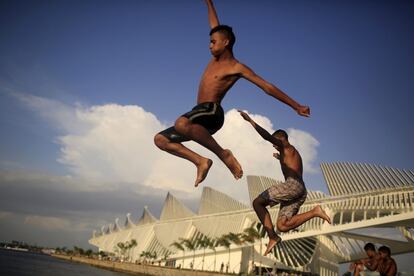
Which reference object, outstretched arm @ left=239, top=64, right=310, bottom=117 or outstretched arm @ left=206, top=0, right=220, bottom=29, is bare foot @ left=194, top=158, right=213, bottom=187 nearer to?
outstretched arm @ left=239, top=64, right=310, bottom=117

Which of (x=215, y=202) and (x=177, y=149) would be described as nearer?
(x=177, y=149)

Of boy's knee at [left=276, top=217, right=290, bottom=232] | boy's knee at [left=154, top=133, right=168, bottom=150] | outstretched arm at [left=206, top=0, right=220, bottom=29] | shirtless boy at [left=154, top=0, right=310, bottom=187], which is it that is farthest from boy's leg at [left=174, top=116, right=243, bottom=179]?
outstretched arm at [left=206, top=0, right=220, bottom=29]

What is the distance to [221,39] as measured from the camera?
5070 mm

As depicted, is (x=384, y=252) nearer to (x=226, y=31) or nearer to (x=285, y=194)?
(x=285, y=194)

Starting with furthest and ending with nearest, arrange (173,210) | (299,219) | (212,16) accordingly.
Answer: (173,210), (212,16), (299,219)

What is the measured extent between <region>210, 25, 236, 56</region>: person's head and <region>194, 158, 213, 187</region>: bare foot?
4.54ft

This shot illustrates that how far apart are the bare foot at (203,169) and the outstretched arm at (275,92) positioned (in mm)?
1079

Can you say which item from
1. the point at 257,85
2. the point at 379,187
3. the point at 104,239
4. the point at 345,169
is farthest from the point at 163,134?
the point at 104,239

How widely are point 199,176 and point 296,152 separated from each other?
1813 millimetres

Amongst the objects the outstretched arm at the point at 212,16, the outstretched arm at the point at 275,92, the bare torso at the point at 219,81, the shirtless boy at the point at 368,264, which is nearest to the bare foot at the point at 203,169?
the bare torso at the point at 219,81

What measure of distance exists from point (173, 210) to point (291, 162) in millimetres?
101363

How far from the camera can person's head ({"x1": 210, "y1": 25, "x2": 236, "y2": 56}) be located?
5.06m

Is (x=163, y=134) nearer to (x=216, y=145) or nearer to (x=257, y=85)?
(x=216, y=145)

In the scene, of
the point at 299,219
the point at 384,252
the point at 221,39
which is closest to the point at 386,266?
the point at 384,252
